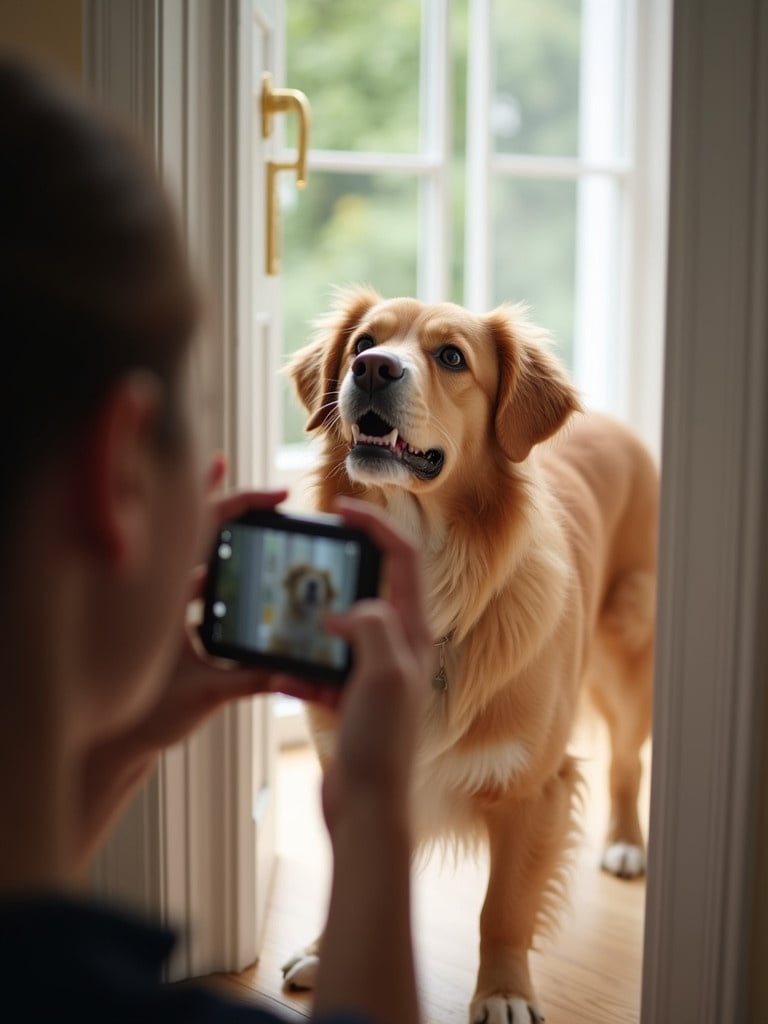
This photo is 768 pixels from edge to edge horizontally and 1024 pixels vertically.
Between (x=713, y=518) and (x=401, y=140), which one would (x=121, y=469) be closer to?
(x=713, y=518)

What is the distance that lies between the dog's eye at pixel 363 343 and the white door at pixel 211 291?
→ 196 millimetres

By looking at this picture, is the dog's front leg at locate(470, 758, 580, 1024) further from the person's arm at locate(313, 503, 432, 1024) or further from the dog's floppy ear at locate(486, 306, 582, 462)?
the person's arm at locate(313, 503, 432, 1024)

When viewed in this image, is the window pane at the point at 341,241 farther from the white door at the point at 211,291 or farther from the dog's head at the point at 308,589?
the dog's head at the point at 308,589

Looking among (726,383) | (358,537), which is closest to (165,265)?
(358,537)

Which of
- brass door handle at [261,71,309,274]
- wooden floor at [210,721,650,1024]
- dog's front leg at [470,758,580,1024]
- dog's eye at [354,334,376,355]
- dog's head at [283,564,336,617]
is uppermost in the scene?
brass door handle at [261,71,309,274]

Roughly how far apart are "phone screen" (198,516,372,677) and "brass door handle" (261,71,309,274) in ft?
4.38

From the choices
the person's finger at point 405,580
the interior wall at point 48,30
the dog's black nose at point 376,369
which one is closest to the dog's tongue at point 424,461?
the dog's black nose at point 376,369

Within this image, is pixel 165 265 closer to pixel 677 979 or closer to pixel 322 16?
pixel 677 979

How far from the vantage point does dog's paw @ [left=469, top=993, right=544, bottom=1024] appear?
1.89 m

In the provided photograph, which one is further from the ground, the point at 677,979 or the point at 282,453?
the point at 282,453

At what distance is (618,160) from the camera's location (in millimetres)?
4121

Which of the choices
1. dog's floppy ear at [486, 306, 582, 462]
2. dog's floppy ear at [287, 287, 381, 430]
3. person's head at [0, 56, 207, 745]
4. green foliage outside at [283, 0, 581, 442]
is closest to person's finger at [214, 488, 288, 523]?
person's head at [0, 56, 207, 745]

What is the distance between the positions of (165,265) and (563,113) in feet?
12.5

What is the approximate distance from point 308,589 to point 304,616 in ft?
0.08
